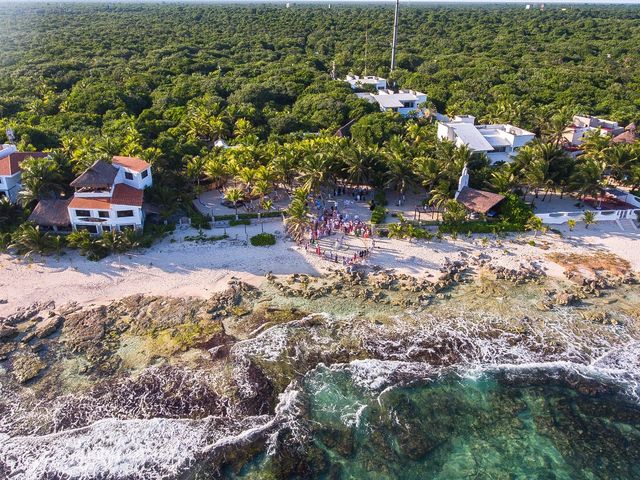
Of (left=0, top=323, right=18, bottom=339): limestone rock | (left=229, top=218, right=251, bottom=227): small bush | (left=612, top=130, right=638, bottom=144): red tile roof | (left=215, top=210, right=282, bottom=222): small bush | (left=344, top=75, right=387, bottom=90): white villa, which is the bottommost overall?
(left=0, top=323, right=18, bottom=339): limestone rock

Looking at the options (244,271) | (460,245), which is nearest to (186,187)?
(244,271)

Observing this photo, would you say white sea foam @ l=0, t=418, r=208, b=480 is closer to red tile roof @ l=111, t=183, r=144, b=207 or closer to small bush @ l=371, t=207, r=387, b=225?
red tile roof @ l=111, t=183, r=144, b=207

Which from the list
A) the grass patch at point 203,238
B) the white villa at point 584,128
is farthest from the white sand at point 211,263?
the white villa at point 584,128

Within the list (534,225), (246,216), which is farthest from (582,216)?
(246,216)

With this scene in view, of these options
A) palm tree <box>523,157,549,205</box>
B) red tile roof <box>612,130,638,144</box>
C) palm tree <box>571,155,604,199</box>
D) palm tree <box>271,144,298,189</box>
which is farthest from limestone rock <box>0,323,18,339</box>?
red tile roof <box>612,130,638,144</box>

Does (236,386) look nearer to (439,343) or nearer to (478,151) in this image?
(439,343)

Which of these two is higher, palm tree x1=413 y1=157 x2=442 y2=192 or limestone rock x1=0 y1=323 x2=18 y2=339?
palm tree x1=413 y1=157 x2=442 y2=192

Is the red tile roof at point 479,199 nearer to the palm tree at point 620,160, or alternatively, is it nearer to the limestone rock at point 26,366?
the palm tree at point 620,160
